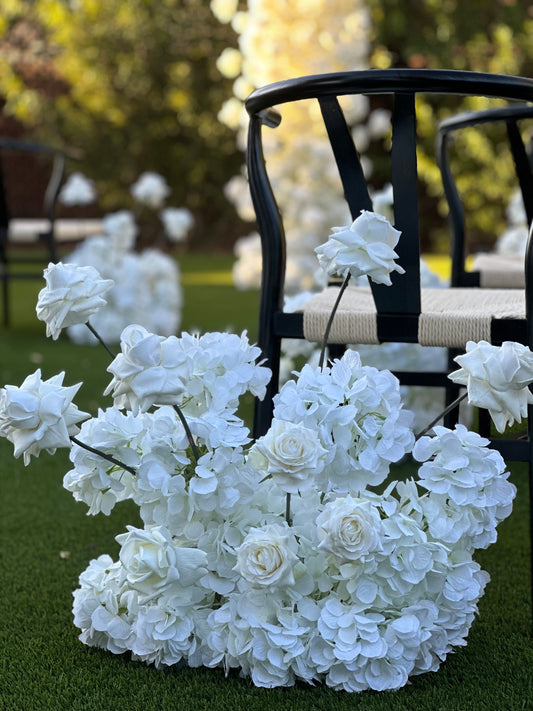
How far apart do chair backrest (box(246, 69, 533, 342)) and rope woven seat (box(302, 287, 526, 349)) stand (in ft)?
0.07

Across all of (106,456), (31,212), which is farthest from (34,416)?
(31,212)

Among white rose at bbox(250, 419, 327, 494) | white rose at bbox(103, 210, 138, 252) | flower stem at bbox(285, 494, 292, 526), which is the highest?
white rose at bbox(250, 419, 327, 494)

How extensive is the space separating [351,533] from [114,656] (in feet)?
1.32

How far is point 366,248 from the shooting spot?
3.93ft

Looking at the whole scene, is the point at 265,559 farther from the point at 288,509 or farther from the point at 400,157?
the point at 400,157

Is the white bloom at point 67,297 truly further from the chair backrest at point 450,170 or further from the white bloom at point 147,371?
the chair backrest at point 450,170

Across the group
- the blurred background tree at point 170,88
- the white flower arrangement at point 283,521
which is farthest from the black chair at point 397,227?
the blurred background tree at point 170,88

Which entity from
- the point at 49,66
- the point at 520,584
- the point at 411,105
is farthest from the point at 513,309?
the point at 49,66

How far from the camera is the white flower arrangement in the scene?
1.12m

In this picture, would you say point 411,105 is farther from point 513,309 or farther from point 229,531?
point 229,531

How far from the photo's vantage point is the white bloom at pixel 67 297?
116 cm

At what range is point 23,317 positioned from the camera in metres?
5.41

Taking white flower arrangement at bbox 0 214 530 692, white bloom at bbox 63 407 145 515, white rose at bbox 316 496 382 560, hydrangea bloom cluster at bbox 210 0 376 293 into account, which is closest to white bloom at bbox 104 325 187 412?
white flower arrangement at bbox 0 214 530 692

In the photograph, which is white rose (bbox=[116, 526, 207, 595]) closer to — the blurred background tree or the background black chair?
the background black chair
